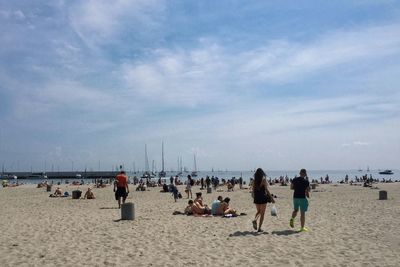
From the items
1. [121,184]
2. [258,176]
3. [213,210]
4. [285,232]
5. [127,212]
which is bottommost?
[285,232]

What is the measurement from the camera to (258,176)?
1084 centimetres

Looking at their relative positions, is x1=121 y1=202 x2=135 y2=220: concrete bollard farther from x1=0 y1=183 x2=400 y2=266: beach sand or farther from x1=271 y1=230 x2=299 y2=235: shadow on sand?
x1=271 y1=230 x2=299 y2=235: shadow on sand

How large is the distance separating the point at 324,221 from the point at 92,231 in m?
6.98

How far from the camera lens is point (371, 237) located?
10.2 metres

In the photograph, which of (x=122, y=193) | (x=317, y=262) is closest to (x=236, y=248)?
(x=317, y=262)

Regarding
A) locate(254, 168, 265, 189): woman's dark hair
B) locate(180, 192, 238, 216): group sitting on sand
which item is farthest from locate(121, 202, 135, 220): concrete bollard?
locate(254, 168, 265, 189): woman's dark hair

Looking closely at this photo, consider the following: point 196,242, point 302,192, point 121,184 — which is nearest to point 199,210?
point 121,184

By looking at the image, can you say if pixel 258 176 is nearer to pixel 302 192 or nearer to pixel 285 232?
pixel 302 192

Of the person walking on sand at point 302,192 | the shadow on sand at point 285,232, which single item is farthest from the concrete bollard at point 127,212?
the person walking on sand at point 302,192

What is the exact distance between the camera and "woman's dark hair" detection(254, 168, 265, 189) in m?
10.8

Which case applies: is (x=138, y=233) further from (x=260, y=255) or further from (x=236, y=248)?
(x=260, y=255)

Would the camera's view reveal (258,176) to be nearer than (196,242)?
No

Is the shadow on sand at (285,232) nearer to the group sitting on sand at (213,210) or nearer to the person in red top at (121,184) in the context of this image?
the group sitting on sand at (213,210)

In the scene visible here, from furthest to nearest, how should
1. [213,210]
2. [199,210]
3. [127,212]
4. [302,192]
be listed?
[199,210]
[213,210]
[127,212]
[302,192]
